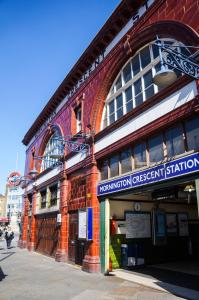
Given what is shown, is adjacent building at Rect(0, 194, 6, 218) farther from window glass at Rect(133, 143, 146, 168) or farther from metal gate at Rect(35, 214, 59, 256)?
window glass at Rect(133, 143, 146, 168)

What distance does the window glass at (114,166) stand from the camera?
11.8 meters

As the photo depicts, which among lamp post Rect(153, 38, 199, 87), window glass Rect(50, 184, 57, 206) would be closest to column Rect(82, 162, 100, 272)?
window glass Rect(50, 184, 57, 206)

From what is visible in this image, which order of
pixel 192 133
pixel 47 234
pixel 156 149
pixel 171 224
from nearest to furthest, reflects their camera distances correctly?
1. pixel 192 133
2. pixel 156 149
3. pixel 171 224
4. pixel 47 234

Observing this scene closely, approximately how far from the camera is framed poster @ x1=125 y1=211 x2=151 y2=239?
1273cm

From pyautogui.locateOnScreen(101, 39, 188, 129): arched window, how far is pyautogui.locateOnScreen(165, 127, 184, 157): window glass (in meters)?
2.03

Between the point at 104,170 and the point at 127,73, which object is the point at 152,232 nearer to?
the point at 104,170

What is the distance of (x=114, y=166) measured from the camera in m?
12.0

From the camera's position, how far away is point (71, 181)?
15.9 meters

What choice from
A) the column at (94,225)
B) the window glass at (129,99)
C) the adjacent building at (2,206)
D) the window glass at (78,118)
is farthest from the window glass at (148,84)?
the adjacent building at (2,206)

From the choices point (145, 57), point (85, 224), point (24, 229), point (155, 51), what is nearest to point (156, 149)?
point (155, 51)

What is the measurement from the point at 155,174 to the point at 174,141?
52.2 inches

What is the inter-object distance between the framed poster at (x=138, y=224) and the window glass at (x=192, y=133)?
19.0 ft

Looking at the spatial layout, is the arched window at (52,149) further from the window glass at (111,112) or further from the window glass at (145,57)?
the window glass at (145,57)

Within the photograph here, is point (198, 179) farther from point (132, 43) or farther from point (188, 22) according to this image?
point (132, 43)
